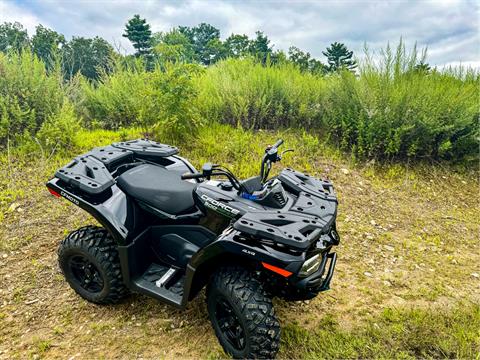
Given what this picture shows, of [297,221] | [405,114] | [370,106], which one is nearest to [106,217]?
[297,221]

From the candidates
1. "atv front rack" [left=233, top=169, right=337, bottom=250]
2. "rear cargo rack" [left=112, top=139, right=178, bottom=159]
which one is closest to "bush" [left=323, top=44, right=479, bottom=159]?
"rear cargo rack" [left=112, top=139, right=178, bottom=159]

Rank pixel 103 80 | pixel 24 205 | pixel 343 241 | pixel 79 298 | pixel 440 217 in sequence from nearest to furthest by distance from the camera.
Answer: pixel 79 298 < pixel 343 241 < pixel 24 205 < pixel 440 217 < pixel 103 80

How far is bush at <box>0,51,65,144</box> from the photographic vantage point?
188 inches

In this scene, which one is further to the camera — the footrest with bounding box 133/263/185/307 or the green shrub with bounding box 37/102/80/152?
the green shrub with bounding box 37/102/80/152

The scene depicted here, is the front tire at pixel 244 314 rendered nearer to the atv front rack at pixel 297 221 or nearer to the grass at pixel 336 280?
the grass at pixel 336 280

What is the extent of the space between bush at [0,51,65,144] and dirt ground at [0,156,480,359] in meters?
0.67

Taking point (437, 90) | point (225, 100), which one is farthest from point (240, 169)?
point (437, 90)

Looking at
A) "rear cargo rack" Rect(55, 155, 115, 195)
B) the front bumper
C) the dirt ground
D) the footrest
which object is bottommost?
the dirt ground

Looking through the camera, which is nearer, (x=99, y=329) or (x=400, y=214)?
Result: (x=99, y=329)

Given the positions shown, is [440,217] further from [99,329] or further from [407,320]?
[99,329]

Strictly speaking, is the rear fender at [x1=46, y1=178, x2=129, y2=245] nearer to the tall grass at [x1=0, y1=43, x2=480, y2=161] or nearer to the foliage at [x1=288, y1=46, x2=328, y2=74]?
the tall grass at [x1=0, y1=43, x2=480, y2=161]

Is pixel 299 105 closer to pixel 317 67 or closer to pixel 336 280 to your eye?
pixel 317 67

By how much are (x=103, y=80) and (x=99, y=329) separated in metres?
5.11

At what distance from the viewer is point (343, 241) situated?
3518 mm
